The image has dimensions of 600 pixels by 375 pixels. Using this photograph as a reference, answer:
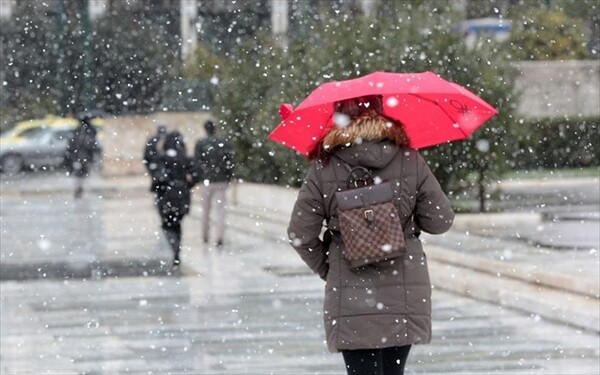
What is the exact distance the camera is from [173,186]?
15945 millimetres

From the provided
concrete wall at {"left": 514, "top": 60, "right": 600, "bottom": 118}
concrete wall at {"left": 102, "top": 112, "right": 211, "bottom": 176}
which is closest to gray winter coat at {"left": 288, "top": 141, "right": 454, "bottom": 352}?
concrete wall at {"left": 514, "top": 60, "right": 600, "bottom": 118}

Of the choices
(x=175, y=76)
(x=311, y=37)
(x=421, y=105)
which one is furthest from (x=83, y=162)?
(x=421, y=105)

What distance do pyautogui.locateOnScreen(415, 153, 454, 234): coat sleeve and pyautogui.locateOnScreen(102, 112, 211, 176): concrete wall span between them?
29450 millimetres

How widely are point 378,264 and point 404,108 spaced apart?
0.79 metres

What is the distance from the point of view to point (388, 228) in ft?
17.5

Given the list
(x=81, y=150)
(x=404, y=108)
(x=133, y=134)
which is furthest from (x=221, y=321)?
Result: (x=133, y=134)

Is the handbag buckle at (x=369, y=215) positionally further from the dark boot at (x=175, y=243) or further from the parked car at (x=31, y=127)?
the parked car at (x=31, y=127)

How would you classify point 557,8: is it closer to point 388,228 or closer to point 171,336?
point 171,336

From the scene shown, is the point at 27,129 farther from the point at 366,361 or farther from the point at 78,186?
the point at 366,361

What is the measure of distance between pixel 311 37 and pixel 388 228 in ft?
62.2

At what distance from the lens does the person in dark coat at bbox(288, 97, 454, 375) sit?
538cm

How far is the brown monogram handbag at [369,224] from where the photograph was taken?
210 inches

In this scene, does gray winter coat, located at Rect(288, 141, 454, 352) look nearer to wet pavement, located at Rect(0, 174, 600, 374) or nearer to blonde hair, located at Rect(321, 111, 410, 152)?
blonde hair, located at Rect(321, 111, 410, 152)

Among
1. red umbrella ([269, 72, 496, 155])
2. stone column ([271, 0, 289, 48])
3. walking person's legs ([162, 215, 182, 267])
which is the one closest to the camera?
red umbrella ([269, 72, 496, 155])
